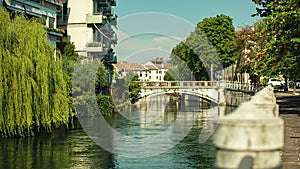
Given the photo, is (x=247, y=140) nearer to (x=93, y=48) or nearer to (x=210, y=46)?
(x=93, y=48)

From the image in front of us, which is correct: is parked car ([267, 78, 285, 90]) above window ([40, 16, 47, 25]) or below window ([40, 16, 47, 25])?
below

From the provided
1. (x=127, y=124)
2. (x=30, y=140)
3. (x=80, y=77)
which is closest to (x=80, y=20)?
(x=80, y=77)

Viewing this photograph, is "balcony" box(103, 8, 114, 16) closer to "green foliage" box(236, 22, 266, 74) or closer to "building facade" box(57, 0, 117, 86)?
"building facade" box(57, 0, 117, 86)

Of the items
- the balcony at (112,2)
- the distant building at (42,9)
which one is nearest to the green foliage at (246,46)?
the balcony at (112,2)

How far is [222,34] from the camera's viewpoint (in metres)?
60.4

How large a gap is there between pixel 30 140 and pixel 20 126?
1.26m

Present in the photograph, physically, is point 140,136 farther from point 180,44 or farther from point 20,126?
point 180,44

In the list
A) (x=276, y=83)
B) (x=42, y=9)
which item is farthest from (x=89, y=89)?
(x=276, y=83)

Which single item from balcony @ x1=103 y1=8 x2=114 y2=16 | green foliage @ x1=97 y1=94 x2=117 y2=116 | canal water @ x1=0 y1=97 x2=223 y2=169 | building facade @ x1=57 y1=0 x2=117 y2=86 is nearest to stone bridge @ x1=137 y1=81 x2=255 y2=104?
balcony @ x1=103 y1=8 x2=114 y2=16

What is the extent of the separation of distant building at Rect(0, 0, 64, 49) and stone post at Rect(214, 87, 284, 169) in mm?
24864

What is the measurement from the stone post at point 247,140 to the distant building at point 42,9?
24864mm

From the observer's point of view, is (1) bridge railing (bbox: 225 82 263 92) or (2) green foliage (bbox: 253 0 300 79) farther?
(1) bridge railing (bbox: 225 82 263 92)

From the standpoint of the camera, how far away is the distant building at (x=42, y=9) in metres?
26.6

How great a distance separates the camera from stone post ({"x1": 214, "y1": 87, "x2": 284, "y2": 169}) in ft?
7.77
